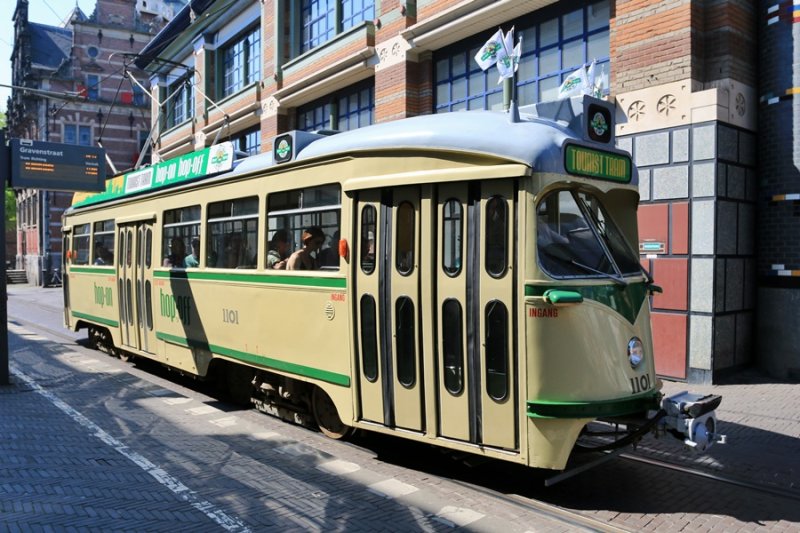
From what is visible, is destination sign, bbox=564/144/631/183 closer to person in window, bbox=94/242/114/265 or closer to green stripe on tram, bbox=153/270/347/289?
green stripe on tram, bbox=153/270/347/289

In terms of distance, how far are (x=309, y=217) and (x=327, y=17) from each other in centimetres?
1422

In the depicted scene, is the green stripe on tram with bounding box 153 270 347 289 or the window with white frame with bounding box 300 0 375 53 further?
the window with white frame with bounding box 300 0 375 53

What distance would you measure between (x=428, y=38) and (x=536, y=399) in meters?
11.6

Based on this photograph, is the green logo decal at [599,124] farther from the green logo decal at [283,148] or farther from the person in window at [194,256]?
the person in window at [194,256]

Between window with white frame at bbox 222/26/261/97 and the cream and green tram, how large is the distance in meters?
17.1

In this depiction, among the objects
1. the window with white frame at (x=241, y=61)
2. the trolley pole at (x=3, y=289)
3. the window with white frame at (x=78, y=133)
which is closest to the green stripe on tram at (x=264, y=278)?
the trolley pole at (x=3, y=289)

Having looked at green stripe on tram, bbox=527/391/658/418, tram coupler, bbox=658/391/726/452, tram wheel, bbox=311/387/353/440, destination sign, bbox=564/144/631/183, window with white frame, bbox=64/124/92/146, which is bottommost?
tram wheel, bbox=311/387/353/440

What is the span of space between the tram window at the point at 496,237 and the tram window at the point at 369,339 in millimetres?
1247

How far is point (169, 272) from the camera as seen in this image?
9.07 meters

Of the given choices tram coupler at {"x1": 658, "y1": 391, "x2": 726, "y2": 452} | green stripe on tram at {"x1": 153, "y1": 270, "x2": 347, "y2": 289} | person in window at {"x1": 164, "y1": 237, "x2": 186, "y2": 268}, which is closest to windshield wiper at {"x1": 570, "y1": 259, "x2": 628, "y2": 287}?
tram coupler at {"x1": 658, "y1": 391, "x2": 726, "y2": 452}

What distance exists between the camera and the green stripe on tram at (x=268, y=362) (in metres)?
6.11

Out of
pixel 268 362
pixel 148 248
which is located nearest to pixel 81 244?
pixel 148 248

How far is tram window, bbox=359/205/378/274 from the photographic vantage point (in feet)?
18.9

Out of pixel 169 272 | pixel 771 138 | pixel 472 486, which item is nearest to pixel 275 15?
pixel 169 272
